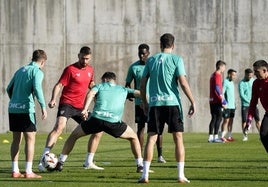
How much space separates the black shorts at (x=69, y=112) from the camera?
16000 mm

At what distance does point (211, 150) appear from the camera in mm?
21000

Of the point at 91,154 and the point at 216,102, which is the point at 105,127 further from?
the point at 216,102

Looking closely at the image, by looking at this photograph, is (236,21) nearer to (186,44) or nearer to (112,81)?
(186,44)

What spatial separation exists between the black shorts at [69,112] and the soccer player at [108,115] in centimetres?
93

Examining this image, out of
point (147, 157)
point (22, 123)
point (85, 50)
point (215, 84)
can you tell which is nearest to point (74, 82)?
point (85, 50)

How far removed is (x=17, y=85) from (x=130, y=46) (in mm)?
17384

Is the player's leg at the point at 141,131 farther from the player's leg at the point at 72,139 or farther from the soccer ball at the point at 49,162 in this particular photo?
the soccer ball at the point at 49,162

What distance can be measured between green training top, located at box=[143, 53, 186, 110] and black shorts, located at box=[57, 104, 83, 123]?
123 inches

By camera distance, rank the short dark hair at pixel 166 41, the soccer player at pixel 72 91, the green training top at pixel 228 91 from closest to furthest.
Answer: the short dark hair at pixel 166 41 → the soccer player at pixel 72 91 → the green training top at pixel 228 91

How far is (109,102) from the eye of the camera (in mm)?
14844

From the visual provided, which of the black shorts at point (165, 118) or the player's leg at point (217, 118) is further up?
the black shorts at point (165, 118)

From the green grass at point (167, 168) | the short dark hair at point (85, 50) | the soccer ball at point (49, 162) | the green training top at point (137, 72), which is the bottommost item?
the green grass at point (167, 168)

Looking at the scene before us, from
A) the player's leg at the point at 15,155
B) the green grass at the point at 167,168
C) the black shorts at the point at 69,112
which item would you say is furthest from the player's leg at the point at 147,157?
the black shorts at the point at 69,112

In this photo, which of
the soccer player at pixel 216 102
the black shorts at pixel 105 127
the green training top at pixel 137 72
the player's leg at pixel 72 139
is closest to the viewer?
the black shorts at pixel 105 127
